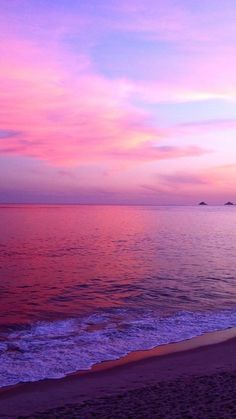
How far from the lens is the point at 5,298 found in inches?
846

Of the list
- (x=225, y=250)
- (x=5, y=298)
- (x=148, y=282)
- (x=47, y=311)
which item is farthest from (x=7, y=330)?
(x=225, y=250)

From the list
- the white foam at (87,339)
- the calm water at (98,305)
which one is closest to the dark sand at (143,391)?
the white foam at (87,339)

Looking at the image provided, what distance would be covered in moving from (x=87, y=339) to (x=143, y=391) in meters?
5.21

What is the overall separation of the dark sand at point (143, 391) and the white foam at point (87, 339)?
668 mm

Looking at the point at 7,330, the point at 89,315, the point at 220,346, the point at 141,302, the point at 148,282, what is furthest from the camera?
the point at 148,282

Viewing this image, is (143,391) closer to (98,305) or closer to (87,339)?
(87,339)

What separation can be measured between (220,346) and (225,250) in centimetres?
3228

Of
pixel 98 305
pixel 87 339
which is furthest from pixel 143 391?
pixel 98 305

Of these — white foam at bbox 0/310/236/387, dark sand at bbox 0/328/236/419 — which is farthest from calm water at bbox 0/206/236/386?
dark sand at bbox 0/328/236/419

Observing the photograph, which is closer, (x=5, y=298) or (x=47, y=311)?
(x=47, y=311)

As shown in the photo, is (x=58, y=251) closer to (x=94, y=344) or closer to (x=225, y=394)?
(x=94, y=344)

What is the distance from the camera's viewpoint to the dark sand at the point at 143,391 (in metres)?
8.48

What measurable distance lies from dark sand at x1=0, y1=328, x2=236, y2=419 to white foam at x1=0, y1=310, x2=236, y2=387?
668mm

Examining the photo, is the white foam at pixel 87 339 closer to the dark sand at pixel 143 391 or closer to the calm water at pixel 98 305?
the calm water at pixel 98 305
